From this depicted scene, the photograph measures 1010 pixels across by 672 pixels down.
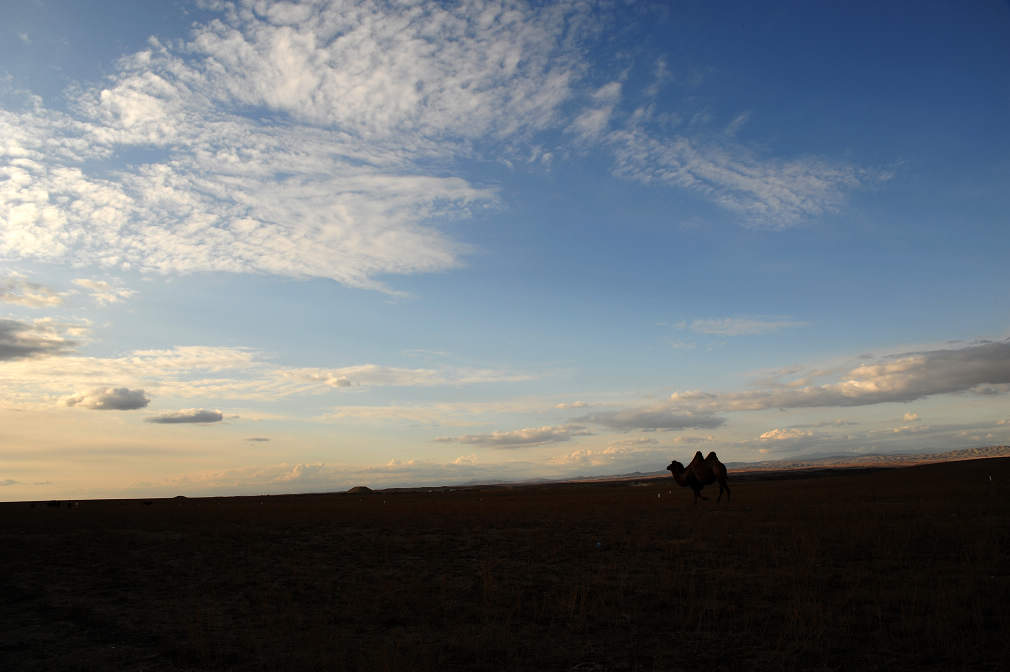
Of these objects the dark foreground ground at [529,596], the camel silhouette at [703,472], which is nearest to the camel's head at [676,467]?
the camel silhouette at [703,472]

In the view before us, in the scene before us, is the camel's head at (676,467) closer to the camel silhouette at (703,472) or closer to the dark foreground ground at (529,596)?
the camel silhouette at (703,472)

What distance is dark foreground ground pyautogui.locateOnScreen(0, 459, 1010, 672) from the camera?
9.29m

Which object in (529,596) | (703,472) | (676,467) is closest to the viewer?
(529,596)

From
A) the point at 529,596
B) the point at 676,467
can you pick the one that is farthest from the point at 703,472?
the point at 529,596

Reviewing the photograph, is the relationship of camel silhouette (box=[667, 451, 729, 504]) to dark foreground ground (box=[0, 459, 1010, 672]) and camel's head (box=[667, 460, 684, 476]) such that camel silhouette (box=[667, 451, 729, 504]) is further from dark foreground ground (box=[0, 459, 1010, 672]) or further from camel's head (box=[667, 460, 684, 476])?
dark foreground ground (box=[0, 459, 1010, 672])

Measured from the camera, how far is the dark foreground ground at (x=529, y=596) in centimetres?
929

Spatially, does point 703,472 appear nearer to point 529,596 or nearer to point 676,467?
point 676,467

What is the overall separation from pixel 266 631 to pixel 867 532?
16962 mm

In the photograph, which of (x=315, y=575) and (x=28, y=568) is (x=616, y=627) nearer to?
(x=315, y=575)

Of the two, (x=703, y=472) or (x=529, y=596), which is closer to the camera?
(x=529, y=596)

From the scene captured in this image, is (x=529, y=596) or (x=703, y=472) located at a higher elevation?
(x=703, y=472)

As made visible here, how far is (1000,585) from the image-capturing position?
1195cm

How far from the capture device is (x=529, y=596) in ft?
43.5

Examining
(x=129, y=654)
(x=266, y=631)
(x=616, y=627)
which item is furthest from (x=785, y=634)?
(x=129, y=654)
